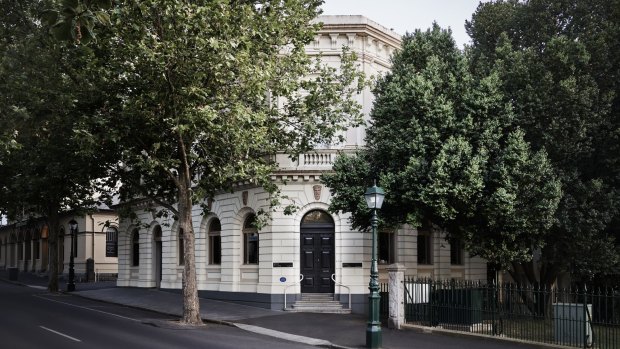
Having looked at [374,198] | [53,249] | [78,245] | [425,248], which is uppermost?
[374,198]

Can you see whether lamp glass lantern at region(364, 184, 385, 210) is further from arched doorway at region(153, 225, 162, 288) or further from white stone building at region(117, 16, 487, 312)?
arched doorway at region(153, 225, 162, 288)

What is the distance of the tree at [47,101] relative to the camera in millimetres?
20156

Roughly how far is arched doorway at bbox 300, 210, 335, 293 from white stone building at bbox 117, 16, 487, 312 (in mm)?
41

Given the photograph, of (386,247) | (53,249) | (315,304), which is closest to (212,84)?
(315,304)

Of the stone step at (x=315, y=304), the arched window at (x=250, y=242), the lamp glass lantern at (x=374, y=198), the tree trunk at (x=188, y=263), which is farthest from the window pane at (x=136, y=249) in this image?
the lamp glass lantern at (x=374, y=198)

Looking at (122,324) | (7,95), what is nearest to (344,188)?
(122,324)

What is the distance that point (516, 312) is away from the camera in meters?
17.6

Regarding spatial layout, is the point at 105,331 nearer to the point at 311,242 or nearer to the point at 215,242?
the point at 311,242

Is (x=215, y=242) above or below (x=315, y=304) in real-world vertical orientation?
above

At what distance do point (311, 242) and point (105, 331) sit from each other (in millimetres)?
10099

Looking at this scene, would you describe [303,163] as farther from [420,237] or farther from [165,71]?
[165,71]

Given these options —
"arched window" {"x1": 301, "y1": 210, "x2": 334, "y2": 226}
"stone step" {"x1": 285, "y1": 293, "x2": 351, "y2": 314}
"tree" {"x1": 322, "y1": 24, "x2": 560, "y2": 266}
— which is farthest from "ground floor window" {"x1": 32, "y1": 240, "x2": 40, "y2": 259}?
"tree" {"x1": 322, "y1": 24, "x2": 560, "y2": 266}

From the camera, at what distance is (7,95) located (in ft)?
73.2

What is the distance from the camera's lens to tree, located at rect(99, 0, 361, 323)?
17906 millimetres
